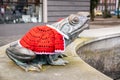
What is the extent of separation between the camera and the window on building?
1473cm

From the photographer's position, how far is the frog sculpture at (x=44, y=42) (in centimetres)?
593

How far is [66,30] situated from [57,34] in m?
0.18

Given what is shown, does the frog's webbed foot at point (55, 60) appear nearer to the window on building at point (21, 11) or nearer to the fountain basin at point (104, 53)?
the fountain basin at point (104, 53)

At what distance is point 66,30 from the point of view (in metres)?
6.02

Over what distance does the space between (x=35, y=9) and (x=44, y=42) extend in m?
10.0

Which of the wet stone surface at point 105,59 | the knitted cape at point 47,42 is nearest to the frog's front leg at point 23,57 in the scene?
the knitted cape at point 47,42

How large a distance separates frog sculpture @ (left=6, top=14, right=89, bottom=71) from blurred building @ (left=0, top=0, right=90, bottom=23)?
876 cm

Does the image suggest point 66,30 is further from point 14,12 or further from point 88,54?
point 14,12

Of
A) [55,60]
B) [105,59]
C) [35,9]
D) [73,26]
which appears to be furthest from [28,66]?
[35,9]

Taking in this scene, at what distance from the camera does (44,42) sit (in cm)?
598

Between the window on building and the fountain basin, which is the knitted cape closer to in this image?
the fountain basin

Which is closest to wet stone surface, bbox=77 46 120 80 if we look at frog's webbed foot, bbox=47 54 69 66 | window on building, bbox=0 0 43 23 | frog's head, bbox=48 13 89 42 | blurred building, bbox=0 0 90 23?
frog's webbed foot, bbox=47 54 69 66

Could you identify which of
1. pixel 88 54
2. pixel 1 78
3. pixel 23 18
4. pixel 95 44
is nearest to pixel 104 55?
Result: pixel 95 44

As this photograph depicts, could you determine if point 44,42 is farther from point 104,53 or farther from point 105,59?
point 104,53
